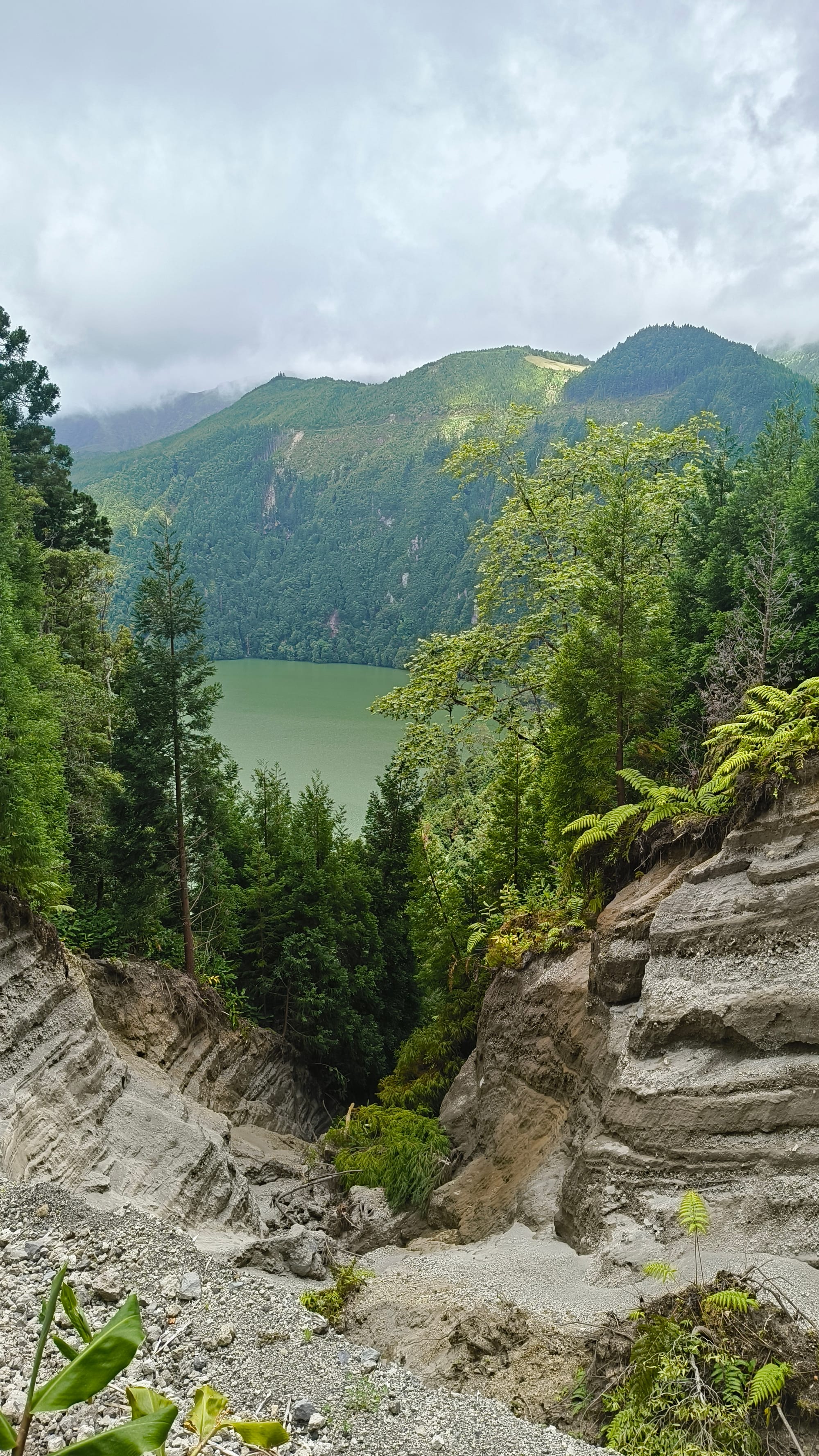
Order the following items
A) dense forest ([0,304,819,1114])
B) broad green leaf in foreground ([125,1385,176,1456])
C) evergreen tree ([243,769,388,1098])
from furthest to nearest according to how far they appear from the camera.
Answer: evergreen tree ([243,769,388,1098])
dense forest ([0,304,819,1114])
broad green leaf in foreground ([125,1385,176,1456])

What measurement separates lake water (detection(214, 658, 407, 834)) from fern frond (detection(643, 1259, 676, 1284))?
743 inches

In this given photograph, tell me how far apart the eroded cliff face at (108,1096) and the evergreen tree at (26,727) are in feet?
4.19

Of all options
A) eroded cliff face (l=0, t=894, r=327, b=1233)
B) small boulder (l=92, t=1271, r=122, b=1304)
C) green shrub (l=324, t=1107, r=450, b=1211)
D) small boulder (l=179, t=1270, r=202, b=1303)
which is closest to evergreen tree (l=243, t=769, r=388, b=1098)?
eroded cliff face (l=0, t=894, r=327, b=1233)

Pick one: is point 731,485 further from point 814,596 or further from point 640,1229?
point 640,1229

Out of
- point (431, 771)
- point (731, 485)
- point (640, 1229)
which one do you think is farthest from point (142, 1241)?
point (731, 485)

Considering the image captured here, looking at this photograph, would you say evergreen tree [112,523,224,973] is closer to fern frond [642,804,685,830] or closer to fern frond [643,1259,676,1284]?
fern frond [642,804,685,830]

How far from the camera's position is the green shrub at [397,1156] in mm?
12117

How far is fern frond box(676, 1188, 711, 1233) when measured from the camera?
6070mm

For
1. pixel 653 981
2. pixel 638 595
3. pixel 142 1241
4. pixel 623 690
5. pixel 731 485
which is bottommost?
pixel 142 1241

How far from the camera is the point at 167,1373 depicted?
507cm

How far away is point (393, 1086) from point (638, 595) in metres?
10.6

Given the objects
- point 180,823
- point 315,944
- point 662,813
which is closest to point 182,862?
point 180,823

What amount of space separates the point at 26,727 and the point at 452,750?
10.0 m

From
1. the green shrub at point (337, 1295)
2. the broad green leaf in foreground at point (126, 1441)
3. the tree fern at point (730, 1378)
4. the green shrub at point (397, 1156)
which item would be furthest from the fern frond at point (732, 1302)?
the green shrub at point (397, 1156)
